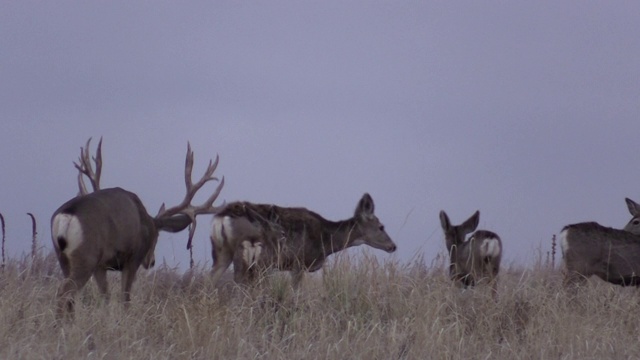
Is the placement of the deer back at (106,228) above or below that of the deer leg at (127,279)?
above

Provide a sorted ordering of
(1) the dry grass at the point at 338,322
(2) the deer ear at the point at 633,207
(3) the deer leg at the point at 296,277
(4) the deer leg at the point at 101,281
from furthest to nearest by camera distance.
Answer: (2) the deer ear at the point at 633,207
(3) the deer leg at the point at 296,277
(4) the deer leg at the point at 101,281
(1) the dry grass at the point at 338,322

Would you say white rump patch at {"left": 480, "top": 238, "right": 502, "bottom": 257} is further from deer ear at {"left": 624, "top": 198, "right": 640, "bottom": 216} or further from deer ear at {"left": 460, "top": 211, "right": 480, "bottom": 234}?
deer ear at {"left": 624, "top": 198, "right": 640, "bottom": 216}

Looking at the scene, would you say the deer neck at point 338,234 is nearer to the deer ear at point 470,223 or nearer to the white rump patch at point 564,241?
the deer ear at point 470,223

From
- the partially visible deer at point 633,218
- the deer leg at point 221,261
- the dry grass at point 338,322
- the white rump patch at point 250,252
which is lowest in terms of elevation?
the dry grass at point 338,322

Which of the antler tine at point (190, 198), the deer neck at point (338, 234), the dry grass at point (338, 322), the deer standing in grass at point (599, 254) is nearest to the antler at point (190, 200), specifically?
the antler tine at point (190, 198)

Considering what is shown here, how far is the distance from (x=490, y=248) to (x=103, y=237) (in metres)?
5.25

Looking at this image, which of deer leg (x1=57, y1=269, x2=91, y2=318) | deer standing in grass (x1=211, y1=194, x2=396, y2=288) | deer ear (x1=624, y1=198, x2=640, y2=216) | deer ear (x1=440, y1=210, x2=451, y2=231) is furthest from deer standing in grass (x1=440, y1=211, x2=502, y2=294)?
deer leg (x1=57, y1=269, x2=91, y2=318)

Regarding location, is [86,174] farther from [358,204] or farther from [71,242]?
[71,242]

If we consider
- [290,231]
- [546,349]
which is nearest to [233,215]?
[290,231]

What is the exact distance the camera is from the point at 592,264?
14.3 meters

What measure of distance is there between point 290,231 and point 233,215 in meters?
0.95

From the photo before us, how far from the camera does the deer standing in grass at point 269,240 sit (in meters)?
12.7

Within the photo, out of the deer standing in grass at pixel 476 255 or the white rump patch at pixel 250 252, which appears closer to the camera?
the white rump patch at pixel 250 252

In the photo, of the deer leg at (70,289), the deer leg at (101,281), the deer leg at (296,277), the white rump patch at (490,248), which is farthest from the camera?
the white rump patch at (490,248)
